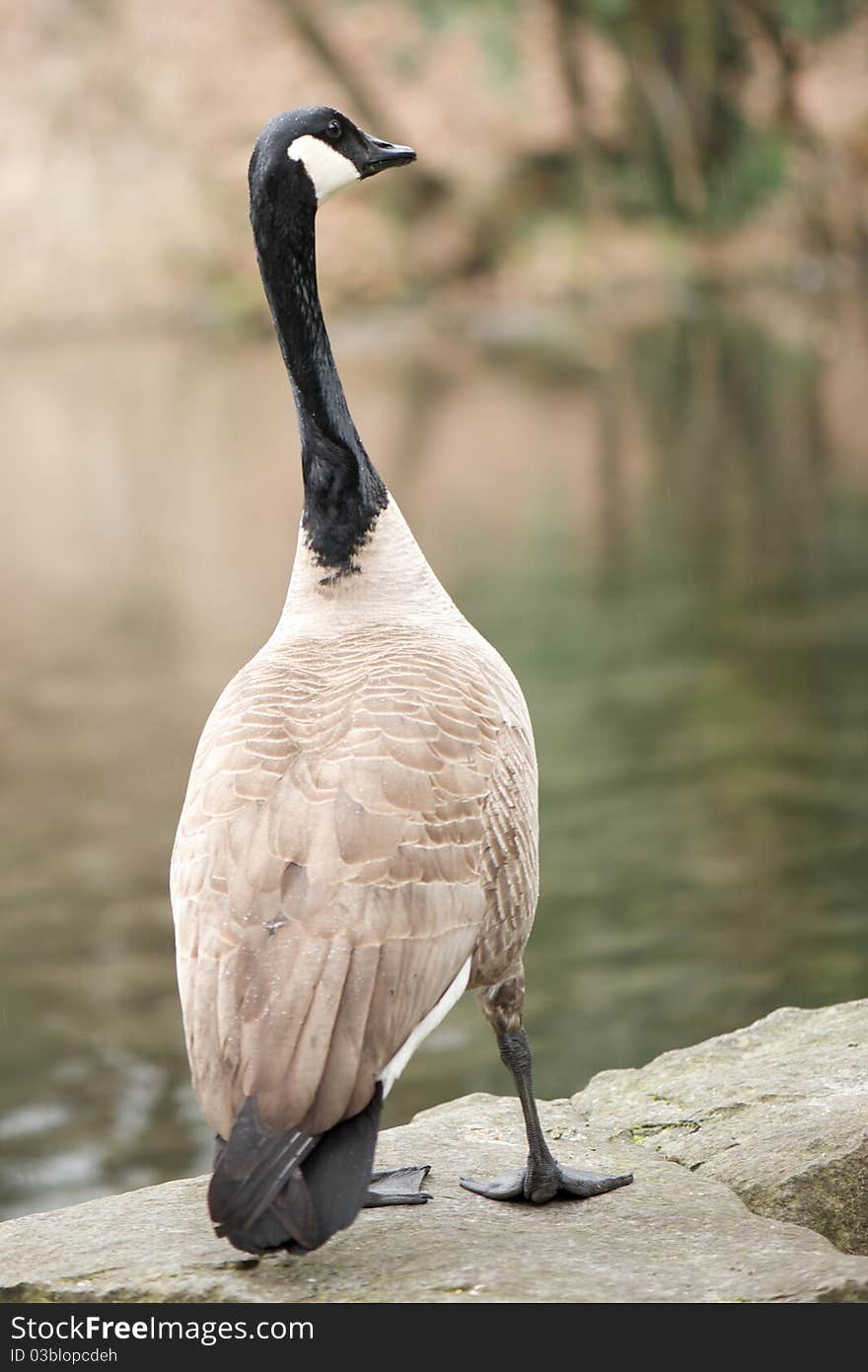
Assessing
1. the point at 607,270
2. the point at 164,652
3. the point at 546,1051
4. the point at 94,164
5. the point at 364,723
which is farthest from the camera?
the point at 94,164

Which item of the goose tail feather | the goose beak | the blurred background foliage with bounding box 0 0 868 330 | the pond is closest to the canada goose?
the goose tail feather

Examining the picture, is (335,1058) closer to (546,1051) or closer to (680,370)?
(546,1051)

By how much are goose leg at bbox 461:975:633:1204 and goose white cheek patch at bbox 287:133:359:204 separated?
2063mm

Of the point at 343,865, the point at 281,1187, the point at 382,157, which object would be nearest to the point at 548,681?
the point at 382,157

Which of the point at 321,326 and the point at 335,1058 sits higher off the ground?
the point at 321,326

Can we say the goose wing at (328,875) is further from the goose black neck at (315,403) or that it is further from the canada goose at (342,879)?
the goose black neck at (315,403)

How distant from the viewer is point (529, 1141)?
3.80 meters

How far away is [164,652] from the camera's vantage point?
14258 millimetres

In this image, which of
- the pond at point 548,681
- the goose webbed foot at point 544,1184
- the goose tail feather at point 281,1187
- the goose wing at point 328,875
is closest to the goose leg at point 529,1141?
the goose webbed foot at point 544,1184

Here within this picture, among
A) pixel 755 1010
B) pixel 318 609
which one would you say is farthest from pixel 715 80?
pixel 318 609

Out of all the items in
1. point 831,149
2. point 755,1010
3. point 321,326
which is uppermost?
point 831,149

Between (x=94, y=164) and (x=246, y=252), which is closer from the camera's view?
(x=246, y=252)

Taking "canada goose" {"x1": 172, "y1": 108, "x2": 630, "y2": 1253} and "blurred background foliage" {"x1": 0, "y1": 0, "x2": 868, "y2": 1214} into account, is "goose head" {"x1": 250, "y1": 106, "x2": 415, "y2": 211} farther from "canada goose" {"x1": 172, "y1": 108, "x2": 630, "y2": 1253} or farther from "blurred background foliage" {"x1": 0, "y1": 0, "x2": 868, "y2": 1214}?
"blurred background foliage" {"x1": 0, "y1": 0, "x2": 868, "y2": 1214}

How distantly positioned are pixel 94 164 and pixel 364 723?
36.9 meters
